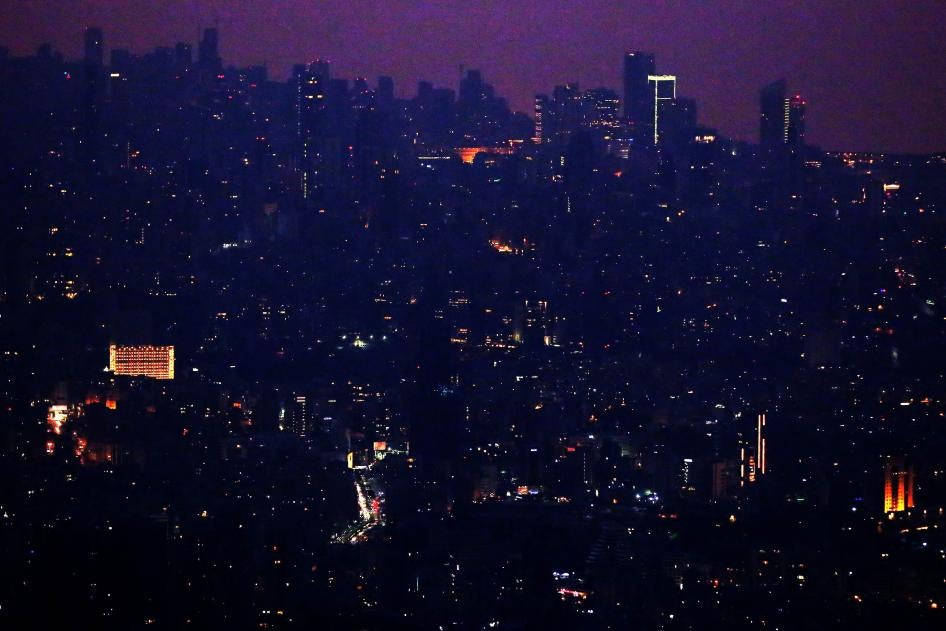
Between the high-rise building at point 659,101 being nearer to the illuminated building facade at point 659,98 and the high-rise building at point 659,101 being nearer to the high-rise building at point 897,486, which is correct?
the illuminated building facade at point 659,98

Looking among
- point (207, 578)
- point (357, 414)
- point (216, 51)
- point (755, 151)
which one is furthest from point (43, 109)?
point (755, 151)

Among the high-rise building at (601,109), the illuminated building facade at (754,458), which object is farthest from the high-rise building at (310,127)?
the illuminated building facade at (754,458)

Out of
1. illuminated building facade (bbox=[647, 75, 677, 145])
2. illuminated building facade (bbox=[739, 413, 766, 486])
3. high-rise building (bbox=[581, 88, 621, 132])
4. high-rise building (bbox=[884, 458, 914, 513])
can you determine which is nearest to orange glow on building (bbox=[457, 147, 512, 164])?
high-rise building (bbox=[581, 88, 621, 132])

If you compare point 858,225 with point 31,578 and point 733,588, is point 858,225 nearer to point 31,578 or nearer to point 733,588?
point 733,588

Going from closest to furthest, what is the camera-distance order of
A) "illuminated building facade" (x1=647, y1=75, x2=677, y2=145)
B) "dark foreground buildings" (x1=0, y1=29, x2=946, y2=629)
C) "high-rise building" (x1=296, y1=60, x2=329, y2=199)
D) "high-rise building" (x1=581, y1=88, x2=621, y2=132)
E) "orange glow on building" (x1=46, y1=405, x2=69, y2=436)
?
"dark foreground buildings" (x1=0, y1=29, x2=946, y2=629) < "orange glow on building" (x1=46, y1=405, x2=69, y2=436) < "illuminated building facade" (x1=647, y1=75, x2=677, y2=145) < "high-rise building" (x1=581, y1=88, x2=621, y2=132) < "high-rise building" (x1=296, y1=60, x2=329, y2=199)

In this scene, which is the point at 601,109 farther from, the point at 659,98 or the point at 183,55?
the point at 183,55

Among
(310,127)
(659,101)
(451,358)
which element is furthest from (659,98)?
(310,127)

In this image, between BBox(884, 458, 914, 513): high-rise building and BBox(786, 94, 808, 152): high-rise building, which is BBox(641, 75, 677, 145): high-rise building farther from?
BBox(884, 458, 914, 513): high-rise building
